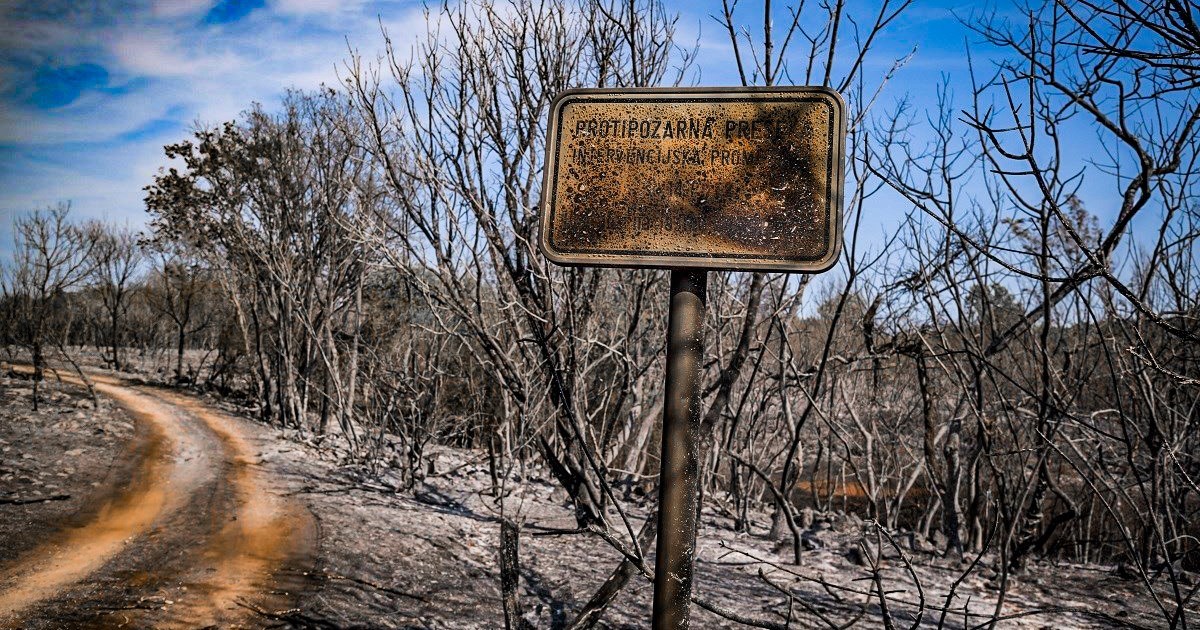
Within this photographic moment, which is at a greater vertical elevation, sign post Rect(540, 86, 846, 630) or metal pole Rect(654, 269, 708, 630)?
sign post Rect(540, 86, 846, 630)

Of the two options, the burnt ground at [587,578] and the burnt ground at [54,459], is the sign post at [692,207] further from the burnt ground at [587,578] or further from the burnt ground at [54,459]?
the burnt ground at [54,459]

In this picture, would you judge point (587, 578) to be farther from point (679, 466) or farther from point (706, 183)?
point (706, 183)

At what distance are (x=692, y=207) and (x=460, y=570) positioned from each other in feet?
18.5

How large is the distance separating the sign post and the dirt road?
14.7 feet

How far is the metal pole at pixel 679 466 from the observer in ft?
6.48

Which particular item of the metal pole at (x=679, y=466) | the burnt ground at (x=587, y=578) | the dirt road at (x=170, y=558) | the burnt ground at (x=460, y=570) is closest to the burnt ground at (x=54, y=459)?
the burnt ground at (x=460, y=570)

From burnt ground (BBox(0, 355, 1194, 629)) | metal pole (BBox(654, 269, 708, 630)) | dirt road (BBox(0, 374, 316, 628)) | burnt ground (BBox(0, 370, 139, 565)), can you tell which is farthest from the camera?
burnt ground (BBox(0, 370, 139, 565))

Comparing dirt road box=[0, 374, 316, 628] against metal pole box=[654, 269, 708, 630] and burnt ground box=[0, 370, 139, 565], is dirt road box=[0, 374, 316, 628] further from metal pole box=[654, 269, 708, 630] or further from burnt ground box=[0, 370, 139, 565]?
metal pole box=[654, 269, 708, 630]

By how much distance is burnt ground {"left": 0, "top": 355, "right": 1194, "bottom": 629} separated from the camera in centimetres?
533

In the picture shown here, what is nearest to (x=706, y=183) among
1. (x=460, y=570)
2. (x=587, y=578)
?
(x=587, y=578)

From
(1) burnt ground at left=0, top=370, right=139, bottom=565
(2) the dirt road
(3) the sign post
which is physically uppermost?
(3) the sign post

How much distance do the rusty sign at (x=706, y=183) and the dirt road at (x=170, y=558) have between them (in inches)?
182

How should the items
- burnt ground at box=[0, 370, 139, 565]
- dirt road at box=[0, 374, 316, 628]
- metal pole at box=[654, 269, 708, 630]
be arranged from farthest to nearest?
burnt ground at box=[0, 370, 139, 565] < dirt road at box=[0, 374, 316, 628] < metal pole at box=[654, 269, 708, 630]

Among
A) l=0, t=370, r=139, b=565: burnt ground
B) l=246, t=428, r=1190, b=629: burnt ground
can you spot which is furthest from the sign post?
l=0, t=370, r=139, b=565: burnt ground
